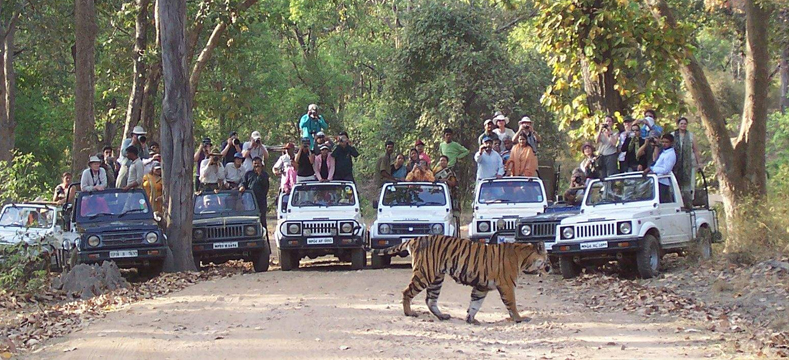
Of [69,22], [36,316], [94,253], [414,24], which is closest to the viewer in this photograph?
[36,316]

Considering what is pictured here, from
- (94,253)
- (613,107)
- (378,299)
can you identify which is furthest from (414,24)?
(378,299)

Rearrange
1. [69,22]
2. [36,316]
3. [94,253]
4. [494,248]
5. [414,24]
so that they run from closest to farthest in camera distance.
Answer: [494,248] → [36,316] → [94,253] → [69,22] → [414,24]

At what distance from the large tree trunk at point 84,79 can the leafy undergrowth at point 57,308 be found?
754 centimetres

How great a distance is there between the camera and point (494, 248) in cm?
1165

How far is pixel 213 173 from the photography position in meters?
19.7

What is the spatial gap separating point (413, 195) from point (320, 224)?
1.88 m

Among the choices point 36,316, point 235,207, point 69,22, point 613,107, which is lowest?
point 36,316

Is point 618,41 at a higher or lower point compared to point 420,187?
higher

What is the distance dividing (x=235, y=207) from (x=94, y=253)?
10.3ft

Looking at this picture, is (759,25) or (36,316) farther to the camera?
(759,25)

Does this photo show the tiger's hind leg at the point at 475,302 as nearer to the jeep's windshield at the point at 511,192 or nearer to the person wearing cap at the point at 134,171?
the jeep's windshield at the point at 511,192

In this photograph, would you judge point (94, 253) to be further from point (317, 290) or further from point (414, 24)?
point (414, 24)

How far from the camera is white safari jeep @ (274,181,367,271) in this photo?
1741 cm

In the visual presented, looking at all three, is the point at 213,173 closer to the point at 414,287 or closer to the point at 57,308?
the point at 57,308
